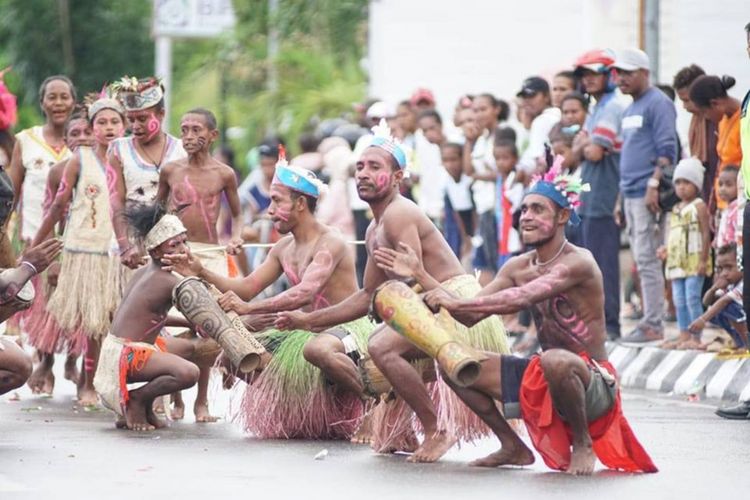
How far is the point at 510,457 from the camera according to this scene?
8.62 m

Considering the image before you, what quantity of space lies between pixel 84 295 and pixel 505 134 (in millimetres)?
4752

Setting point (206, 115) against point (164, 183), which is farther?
point (164, 183)

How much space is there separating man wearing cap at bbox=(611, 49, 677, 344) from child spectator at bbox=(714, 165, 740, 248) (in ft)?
2.24

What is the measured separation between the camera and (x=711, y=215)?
13.5m

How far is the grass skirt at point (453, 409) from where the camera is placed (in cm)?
910

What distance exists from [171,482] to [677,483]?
2.12m

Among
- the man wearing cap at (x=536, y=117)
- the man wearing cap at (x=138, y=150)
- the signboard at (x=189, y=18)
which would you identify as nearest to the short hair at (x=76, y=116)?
the man wearing cap at (x=138, y=150)

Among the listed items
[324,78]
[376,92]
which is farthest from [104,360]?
[324,78]

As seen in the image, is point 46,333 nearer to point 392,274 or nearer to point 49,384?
point 49,384

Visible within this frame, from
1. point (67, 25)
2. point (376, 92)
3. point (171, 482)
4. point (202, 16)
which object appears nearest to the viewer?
point (171, 482)

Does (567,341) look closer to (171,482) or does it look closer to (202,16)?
(171,482)

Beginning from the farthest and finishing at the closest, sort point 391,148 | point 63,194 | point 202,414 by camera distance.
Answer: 1. point 63,194
2. point 202,414
3. point 391,148

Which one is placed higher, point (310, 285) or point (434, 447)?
point (310, 285)

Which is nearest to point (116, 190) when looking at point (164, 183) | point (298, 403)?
point (164, 183)
